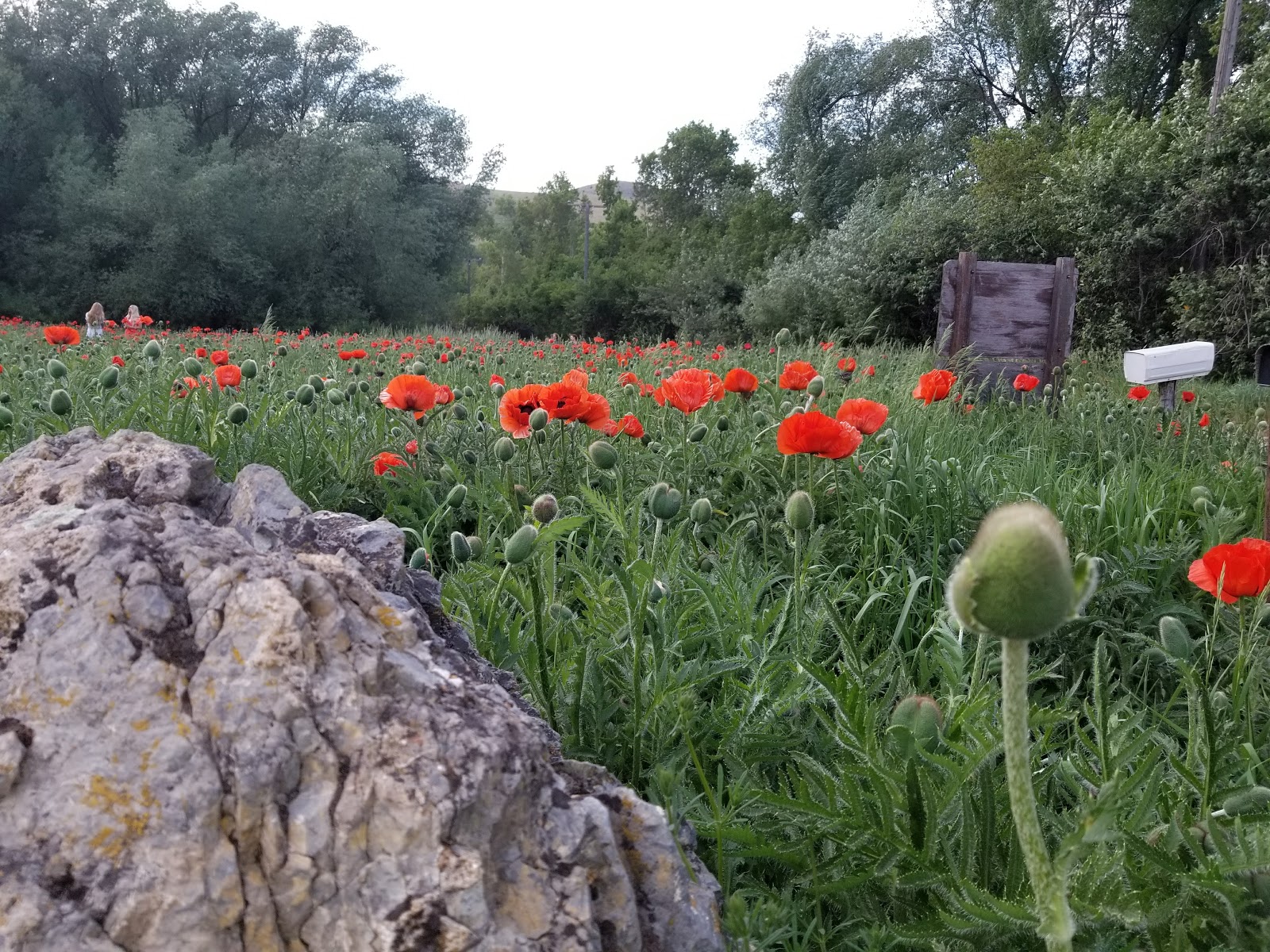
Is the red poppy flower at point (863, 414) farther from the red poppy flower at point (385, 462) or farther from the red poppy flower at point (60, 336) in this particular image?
the red poppy flower at point (60, 336)

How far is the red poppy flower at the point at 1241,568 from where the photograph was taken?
4.56 ft

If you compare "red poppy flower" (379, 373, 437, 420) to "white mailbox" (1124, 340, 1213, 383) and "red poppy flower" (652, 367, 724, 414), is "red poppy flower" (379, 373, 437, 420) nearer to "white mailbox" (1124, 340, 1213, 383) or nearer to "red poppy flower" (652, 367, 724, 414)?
"red poppy flower" (652, 367, 724, 414)

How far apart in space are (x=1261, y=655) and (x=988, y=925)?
1.07 metres

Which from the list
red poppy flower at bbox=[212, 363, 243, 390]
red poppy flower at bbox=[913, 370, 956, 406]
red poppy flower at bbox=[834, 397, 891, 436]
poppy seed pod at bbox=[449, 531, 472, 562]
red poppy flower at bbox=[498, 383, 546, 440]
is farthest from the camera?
red poppy flower at bbox=[913, 370, 956, 406]

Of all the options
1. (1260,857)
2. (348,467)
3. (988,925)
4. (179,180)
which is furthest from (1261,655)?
(179,180)

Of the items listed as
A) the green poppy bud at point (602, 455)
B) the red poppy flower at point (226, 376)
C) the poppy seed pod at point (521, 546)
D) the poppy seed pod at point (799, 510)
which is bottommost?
the poppy seed pod at point (799, 510)

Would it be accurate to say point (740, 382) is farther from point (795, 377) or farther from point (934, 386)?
point (934, 386)

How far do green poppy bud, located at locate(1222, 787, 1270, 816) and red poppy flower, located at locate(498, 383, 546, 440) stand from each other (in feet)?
5.38

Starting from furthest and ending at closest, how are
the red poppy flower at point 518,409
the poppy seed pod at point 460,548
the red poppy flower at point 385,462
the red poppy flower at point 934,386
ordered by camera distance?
the red poppy flower at point 934,386 → the red poppy flower at point 385,462 → the red poppy flower at point 518,409 → the poppy seed pod at point 460,548

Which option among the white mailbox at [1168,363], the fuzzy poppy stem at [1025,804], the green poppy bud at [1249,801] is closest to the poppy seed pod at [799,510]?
the green poppy bud at [1249,801]

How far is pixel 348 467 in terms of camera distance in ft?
9.33

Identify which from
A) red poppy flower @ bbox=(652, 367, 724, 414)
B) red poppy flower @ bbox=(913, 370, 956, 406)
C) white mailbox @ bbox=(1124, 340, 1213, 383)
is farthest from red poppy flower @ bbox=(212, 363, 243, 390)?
white mailbox @ bbox=(1124, 340, 1213, 383)

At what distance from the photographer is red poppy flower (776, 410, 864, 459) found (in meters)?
2.03

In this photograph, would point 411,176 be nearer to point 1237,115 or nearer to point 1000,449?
point 1237,115
